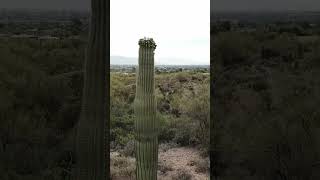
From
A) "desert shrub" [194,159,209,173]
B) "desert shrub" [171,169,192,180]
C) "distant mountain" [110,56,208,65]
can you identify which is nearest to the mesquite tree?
"desert shrub" [171,169,192,180]

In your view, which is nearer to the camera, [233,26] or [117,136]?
[117,136]

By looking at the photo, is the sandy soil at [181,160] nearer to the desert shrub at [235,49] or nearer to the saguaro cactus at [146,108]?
the desert shrub at [235,49]

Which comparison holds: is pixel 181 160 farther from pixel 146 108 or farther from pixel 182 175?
pixel 146 108

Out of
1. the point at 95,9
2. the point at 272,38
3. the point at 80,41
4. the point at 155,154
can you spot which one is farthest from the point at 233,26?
the point at 95,9

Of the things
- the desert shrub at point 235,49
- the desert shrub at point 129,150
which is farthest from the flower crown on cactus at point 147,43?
the desert shrub at point 235,49

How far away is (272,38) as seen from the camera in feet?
33.5

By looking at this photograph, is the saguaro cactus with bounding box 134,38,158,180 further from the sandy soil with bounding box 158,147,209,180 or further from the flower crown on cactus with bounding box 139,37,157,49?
the sandy soil with bounding box 158,147,209,180

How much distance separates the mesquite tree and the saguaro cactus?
3.79 ft

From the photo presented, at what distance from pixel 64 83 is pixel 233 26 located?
16.9ft

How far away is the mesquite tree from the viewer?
11.1 feet

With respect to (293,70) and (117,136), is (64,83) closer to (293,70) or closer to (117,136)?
(117,136)

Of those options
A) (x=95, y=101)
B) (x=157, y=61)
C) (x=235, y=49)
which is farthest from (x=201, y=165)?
(x=157, y=61)

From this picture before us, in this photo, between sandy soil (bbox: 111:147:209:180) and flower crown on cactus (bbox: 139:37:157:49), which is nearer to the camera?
flower crown on cactus (bbox: 139:37:157:49)

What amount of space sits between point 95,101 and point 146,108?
1.28 meters
